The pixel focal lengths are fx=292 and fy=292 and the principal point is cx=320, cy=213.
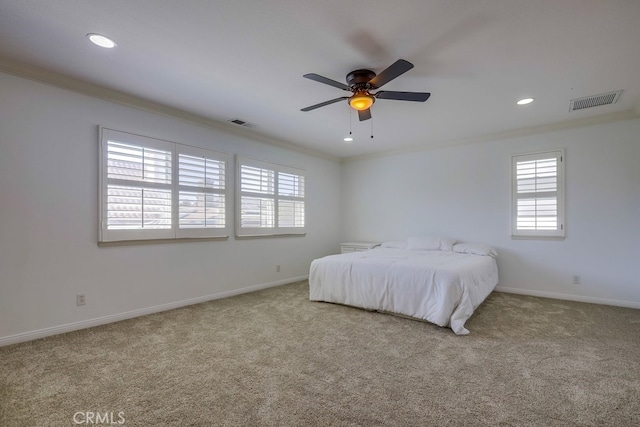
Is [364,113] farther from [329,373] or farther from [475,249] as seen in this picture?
[475,249]

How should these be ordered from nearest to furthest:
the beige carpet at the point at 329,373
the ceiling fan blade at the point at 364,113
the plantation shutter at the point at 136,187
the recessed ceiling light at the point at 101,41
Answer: the beige carpet at the point at 329,373, the recessed ceiling light at the point at 101,41, the ceiling fan blade at the point at 364,113, the plantation shutter at the point at 136,187

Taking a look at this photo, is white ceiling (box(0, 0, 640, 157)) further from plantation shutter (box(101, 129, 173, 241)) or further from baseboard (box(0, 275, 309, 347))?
baseboard (box(0, 275, 309, 347))

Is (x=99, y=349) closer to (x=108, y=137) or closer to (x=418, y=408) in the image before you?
(x=108, y=137)

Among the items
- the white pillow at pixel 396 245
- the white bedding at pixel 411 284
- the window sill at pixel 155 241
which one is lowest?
the white bedding at pixel 411 284

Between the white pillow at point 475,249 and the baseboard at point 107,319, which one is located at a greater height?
the white pillow at point 475,249

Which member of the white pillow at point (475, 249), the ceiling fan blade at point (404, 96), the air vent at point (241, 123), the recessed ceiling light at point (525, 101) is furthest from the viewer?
the white pillow at point (475, 249)

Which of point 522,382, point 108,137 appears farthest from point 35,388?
point 522,382

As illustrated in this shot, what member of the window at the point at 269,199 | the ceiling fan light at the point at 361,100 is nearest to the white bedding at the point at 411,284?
the window at the point at 269,199

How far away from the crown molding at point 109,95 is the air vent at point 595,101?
4.20m

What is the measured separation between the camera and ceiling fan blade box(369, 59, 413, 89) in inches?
83.7

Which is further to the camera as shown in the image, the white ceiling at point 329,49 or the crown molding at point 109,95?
the crown molding at point 109,95

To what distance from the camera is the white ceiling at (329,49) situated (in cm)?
197

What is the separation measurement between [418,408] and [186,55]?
10.3 ft

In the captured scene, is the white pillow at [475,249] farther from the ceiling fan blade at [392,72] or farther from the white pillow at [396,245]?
the ceiling fan blade at [392,72]
